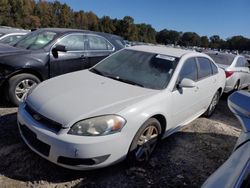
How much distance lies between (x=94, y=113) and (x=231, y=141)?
117 inches

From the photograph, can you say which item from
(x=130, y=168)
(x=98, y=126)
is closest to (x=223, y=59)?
(x=130, y=168)

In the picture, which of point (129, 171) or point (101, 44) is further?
point (101, 44)

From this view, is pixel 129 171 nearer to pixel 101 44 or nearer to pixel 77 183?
pixel 77 183

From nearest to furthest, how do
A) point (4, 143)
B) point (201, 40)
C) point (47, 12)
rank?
point (4, 143) → point (201, 40) → point (47, 12)

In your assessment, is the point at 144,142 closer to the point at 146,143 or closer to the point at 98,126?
the point at 146,143

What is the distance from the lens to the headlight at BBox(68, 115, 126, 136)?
295 centimetres

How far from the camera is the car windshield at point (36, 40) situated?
18.9 ft

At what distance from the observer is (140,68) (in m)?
4.23

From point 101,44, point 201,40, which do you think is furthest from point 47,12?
point 101,44

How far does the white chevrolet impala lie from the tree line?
5910 centimetres

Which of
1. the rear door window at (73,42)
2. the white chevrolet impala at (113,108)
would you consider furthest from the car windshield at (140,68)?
the rear door window at (73,42)

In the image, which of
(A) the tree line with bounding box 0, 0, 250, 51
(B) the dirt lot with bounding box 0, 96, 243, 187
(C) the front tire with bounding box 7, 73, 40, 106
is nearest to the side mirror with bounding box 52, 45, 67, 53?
(C) the front tire with bounding box 7, 73, 40, 106

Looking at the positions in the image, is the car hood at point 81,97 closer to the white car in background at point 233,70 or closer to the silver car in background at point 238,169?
the silver car in background at point 238,169

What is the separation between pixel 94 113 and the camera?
3051mm
